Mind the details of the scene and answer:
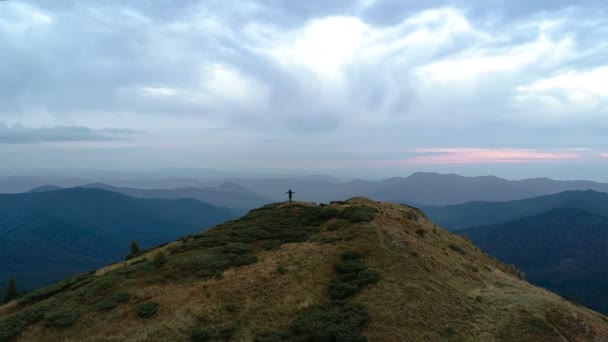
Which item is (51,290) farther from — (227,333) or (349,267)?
(349,267)

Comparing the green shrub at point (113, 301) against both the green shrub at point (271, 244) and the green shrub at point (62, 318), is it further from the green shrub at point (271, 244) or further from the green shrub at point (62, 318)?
the green shrub at point (271, 244)

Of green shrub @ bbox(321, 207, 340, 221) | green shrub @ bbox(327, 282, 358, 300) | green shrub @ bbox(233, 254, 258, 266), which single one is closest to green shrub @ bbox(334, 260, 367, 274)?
green shrub @ bbox(327, 282, 358, 300)

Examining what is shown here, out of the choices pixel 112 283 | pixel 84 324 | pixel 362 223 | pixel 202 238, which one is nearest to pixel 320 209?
pixel 362 223

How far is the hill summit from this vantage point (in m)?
28.9

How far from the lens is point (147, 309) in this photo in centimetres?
3127

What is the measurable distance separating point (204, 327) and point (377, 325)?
42.3 feet

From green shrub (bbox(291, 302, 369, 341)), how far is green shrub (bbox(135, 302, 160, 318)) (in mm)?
11271

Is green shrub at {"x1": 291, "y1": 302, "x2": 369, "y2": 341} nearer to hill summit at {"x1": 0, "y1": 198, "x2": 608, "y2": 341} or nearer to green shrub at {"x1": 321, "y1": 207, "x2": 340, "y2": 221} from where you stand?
hill summit at {"x1": 0, "y1": 198, "x2": 608, "y2": 341}

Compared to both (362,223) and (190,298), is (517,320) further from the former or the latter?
(190,298)

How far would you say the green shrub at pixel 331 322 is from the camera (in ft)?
90.7

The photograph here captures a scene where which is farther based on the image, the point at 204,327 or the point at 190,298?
the point at 190,298

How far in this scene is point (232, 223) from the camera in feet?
180

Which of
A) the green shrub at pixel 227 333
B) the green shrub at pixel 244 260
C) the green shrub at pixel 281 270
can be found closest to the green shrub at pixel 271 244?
the green shrub at pixel 244 260

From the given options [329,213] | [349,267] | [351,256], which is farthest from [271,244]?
[349,267]
